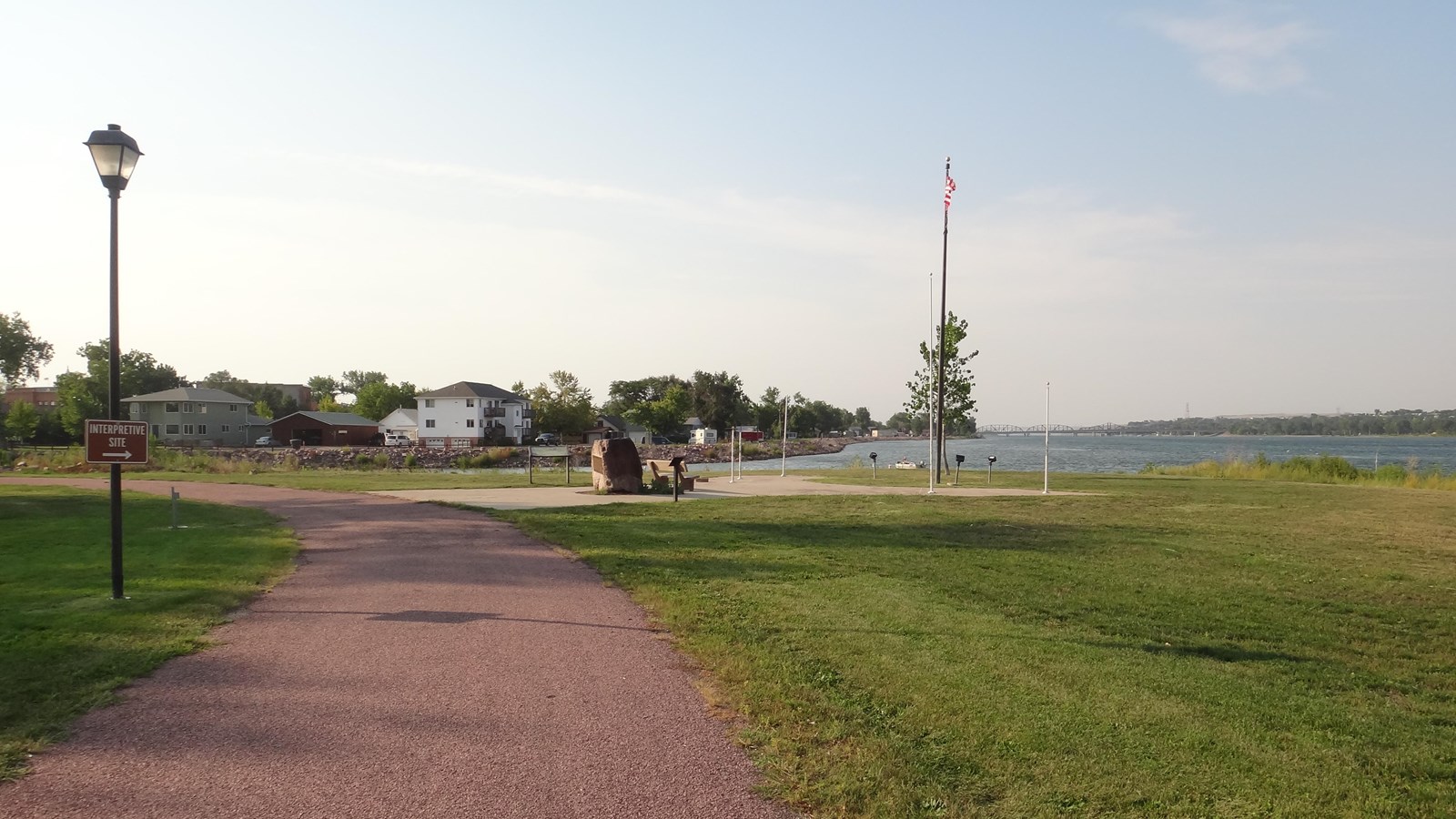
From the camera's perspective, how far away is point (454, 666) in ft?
20.0

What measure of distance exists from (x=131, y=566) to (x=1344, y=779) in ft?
37.2

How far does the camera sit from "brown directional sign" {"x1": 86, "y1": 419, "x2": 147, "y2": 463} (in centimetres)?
811

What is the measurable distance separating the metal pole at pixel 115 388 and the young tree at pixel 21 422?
6822 cm

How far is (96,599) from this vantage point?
812cm

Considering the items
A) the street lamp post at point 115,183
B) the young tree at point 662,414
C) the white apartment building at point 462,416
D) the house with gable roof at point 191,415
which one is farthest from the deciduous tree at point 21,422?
the street lamp post at point 115,183

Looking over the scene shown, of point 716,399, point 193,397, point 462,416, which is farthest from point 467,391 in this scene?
point 716,399

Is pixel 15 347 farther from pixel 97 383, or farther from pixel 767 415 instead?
pixel 767 415

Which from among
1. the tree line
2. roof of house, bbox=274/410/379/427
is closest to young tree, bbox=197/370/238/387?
the tree line

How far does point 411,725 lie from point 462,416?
75468 mm

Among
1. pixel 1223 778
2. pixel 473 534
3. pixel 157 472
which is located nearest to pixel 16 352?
pixel 157 472

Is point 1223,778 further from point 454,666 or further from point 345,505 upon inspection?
point 345,505

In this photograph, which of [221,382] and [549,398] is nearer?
[549,398]

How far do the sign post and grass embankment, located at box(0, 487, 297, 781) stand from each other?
368 mm

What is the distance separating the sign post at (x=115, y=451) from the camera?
812cm
